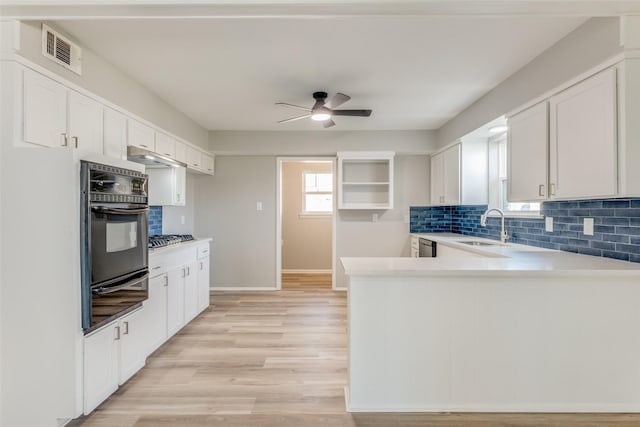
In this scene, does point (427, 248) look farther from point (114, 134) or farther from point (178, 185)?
point (114, 134)

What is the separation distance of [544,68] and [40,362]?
3721 millimetres

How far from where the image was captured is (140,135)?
2.90 meters

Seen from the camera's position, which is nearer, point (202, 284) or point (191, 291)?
point (191, 291)

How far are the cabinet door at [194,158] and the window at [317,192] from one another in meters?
2.44

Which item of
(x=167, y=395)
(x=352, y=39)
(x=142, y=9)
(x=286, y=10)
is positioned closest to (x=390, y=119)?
(x=352, y=39)

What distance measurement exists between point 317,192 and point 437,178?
8.06 feet

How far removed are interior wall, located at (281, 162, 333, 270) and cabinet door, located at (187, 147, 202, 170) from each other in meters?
2.23

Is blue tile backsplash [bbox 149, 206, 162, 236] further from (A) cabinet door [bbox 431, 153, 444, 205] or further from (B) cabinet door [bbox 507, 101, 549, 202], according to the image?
(B) cabinet door [bbox 507, 101, 549, 202]

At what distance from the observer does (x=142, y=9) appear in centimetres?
164

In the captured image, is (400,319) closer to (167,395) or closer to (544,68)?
(167,395)

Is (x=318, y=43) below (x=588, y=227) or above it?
above

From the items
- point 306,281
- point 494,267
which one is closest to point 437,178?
point 306,281

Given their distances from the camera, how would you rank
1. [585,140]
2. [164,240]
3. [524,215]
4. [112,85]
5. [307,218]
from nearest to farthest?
[585,140] < [112,85] < [524,215] < [164,240] < [307,218]

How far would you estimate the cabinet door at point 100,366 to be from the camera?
186cm
